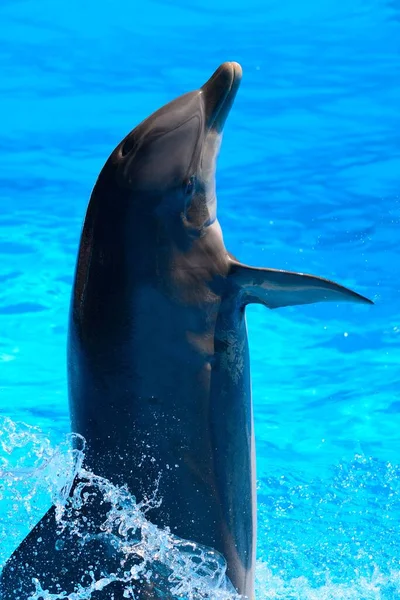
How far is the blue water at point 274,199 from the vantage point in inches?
424

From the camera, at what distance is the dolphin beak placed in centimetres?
426

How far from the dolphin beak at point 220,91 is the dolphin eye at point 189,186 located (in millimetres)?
316

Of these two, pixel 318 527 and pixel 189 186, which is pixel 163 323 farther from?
pixel 318 527

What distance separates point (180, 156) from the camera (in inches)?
164

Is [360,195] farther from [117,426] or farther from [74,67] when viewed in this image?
[117,426]

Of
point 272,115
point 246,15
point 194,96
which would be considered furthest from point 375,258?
point 194,96

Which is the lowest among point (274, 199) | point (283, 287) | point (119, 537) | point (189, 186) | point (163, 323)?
point (274, 199)

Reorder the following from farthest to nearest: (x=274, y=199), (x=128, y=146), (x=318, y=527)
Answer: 1. (x=274, y=199)
2. (x=318, y=527)
3. (x=128, y=146)

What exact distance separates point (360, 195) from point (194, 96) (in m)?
7.86

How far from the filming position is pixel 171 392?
14.0ft

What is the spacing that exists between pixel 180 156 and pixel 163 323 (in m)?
0.84

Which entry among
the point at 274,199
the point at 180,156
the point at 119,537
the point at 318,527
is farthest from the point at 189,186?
the point at 274,199

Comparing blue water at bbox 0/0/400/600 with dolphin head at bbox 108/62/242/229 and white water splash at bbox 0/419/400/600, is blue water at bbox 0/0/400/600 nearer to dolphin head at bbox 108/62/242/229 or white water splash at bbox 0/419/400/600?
white water splash at bbox 0/419/400/600

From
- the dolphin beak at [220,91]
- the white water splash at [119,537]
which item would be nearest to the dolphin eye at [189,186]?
the dolphin beak at [220,91]
